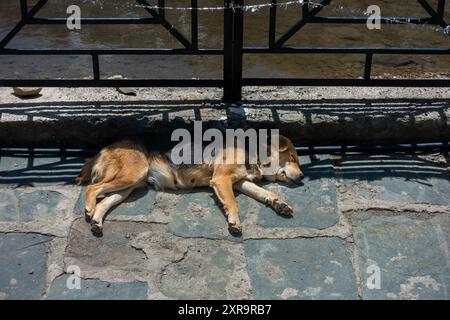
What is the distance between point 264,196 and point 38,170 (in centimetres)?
181

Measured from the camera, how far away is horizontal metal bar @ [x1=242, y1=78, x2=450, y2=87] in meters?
5.32

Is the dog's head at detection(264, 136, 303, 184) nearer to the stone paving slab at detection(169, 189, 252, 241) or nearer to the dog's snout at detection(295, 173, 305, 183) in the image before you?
the dog's snout at detection(295, 173, 305, 183)

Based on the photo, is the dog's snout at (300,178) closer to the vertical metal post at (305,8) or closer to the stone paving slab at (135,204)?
the stone paving slab at (135,204)

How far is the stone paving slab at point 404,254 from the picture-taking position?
3.70 m

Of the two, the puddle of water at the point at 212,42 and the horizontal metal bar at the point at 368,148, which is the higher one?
the puddle of water at the point at 212,42

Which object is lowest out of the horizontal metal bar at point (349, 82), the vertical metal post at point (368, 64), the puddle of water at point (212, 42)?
the horizontal metal bar at point (349, 82)

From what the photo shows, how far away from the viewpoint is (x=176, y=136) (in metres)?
5.10

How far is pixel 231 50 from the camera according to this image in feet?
16.9

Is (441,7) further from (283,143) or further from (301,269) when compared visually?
(301,269)

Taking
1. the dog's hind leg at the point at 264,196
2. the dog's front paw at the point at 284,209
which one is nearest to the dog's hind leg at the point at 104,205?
the dog's hind leg at the point at 264,196

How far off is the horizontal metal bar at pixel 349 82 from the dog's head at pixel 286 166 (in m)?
0.54

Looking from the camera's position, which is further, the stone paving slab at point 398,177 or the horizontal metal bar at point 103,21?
the horizontal metal bar at point 103,21

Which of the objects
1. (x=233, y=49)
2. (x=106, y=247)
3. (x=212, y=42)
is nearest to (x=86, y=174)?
(x=106, y=247)

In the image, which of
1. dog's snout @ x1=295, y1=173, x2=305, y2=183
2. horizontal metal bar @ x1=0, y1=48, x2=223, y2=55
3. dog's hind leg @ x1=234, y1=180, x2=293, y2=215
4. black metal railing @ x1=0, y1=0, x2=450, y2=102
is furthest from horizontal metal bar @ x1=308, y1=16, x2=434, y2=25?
dog's hind leg @ x1=234, y1=180, x2=293, y2=215
